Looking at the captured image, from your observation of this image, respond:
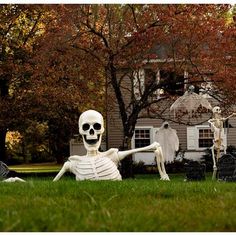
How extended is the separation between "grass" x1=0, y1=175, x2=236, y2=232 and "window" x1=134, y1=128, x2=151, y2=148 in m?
27.3

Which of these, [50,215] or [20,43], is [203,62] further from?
[50,215]

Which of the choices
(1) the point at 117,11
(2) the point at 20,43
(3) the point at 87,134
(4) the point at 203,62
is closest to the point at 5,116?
(2) the point at 20,43

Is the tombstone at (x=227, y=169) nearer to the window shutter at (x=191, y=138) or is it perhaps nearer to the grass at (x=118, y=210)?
the grass at (x=118, y=210)

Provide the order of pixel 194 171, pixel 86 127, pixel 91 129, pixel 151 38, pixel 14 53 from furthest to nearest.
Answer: pixel 14 53
pixel 151 38
pixel 194 171
pixel 86 127
pixel 91 129

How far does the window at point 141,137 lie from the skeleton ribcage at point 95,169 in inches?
878

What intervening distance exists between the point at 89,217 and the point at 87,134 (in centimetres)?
803

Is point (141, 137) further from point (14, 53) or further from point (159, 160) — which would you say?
point (159, 160)

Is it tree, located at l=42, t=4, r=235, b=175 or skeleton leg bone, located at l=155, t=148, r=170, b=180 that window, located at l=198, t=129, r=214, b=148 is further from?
skeleton leg bone, located at l=155, t=148, r=170, b=180

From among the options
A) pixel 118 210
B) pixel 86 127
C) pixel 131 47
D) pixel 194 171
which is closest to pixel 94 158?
pixel 86 127

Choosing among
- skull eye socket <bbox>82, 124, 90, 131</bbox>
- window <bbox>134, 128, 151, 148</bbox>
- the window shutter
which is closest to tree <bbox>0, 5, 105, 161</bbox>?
window <bbox>134, 128, 151, 148</bbox>

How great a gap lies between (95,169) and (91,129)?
3.37 feet

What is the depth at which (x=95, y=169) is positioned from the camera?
13180 mm

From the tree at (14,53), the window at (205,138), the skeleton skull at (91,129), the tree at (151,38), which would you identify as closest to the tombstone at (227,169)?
the skeleton skull at (91,129)

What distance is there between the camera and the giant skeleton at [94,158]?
13.2m
